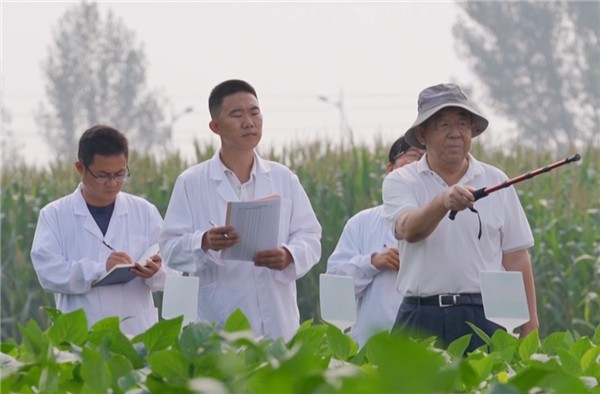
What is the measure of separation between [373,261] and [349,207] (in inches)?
212

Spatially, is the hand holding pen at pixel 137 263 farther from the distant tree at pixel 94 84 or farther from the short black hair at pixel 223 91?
the distant tree at pixel 94 84

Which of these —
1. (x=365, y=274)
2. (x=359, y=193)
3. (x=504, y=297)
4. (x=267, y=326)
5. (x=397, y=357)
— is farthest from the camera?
(x=359, y=193)

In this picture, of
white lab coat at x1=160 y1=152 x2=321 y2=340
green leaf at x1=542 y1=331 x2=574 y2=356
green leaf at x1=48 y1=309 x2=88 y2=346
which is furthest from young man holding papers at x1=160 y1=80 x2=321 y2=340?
green leaf at x1=48 y1=309 x2=88 y2=346

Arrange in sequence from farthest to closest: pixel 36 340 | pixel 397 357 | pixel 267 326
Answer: pixel 267 326 → pixel 36 340 → pixel 397 357

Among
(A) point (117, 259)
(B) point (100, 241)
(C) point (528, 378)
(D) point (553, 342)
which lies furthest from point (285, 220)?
(C) point (528, 378)

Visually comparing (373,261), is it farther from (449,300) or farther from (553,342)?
(553,342)

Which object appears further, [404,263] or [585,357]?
[404,263]

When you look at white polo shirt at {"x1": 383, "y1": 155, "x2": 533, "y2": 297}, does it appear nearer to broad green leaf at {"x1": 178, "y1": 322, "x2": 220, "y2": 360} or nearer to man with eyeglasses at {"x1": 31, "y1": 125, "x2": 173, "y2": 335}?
man with eyeglasses at {"x1": 31, "y1": 125, "x2": 173, "y2": 335}

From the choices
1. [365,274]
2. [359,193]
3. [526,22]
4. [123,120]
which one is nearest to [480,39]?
[526,22]

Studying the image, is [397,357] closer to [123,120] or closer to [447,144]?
[447,144]

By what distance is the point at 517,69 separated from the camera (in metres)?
61.1

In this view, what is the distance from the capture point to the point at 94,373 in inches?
107

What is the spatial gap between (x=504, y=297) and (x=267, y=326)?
1.77m

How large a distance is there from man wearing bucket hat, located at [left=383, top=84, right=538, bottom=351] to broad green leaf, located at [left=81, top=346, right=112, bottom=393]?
3.05 m
